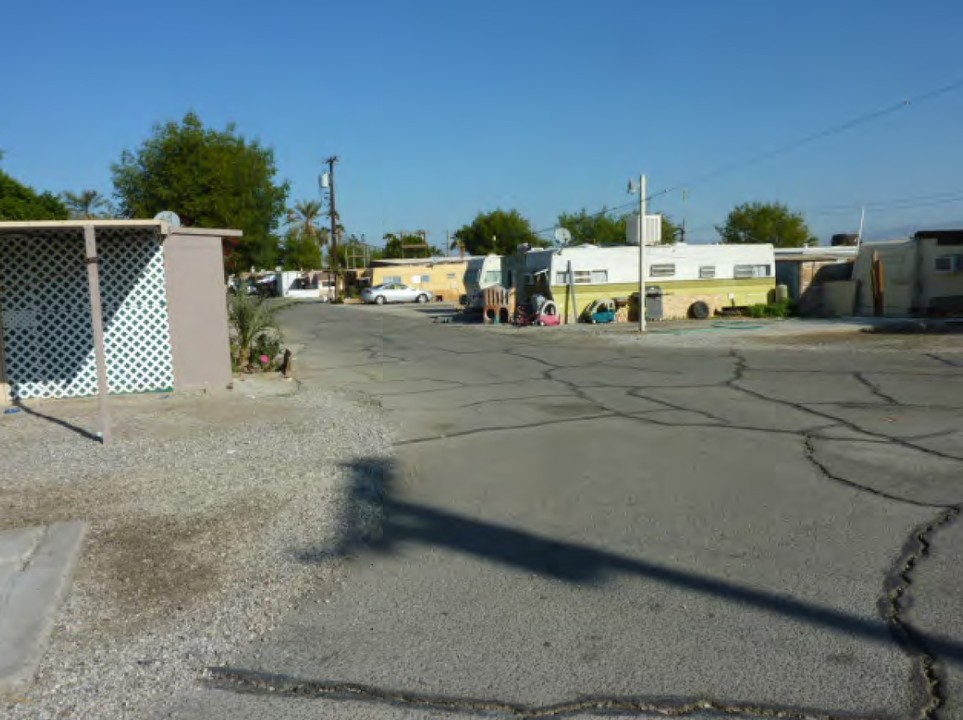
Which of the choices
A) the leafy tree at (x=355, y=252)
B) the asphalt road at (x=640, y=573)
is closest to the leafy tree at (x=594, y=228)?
the leafy tree at (x=355, y=252)

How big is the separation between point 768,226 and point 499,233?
2381 cm

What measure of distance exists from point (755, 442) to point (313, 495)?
4.68m

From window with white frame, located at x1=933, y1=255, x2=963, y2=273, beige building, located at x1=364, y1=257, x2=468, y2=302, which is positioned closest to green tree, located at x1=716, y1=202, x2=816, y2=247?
beige building, located at x1=364, y1=257, x2=468, y2=302

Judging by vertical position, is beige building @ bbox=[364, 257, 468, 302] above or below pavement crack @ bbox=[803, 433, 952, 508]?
above

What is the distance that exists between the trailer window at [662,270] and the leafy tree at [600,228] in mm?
37507

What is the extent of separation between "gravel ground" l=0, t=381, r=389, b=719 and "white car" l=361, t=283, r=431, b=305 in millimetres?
43081

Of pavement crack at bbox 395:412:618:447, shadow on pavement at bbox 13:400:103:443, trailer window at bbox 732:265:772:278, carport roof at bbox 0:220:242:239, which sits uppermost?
carport roof at bbox 0:220:242:239

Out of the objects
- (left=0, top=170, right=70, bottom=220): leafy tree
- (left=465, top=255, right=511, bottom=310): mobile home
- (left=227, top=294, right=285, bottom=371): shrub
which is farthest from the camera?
(left=465, top=255, right=511, bottom=310): mobile home

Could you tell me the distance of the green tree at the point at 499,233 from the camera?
76.4 metres

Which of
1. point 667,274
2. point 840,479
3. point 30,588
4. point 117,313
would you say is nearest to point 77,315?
point 117,313

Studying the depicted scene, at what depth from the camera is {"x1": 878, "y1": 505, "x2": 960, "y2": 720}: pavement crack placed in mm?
3570

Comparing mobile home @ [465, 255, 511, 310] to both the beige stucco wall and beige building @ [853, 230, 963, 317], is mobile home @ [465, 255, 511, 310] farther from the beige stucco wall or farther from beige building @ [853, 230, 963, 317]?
the beige stucco wall

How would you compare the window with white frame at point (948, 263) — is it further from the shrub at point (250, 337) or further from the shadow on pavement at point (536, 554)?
the shadow on pavement at point (536, 554)

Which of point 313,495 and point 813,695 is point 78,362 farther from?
point 813,695
